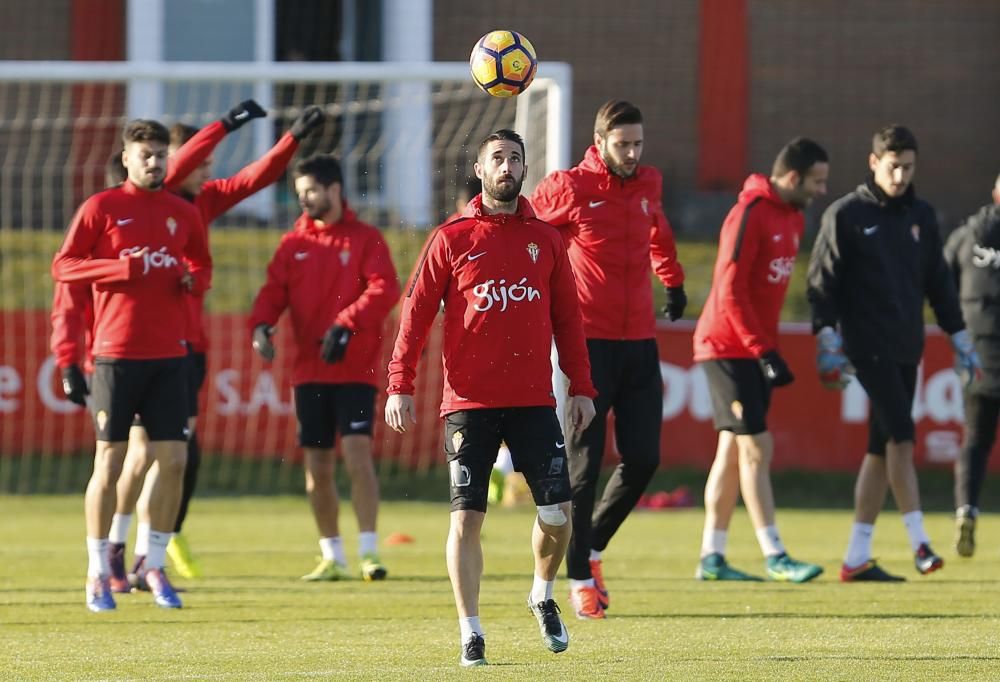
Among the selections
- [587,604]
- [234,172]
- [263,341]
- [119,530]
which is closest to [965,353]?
[587,604]

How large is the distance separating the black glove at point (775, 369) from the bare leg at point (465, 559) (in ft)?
8.98

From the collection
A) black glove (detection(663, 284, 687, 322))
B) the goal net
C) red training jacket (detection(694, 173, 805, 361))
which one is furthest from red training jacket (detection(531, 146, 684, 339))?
the goal net

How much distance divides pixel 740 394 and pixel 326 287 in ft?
7.66

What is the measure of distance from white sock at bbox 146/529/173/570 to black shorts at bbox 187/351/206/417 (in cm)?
96

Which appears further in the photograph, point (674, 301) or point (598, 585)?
point (674, 301)

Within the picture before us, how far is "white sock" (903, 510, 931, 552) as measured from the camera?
9641 mm

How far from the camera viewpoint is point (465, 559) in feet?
22.2

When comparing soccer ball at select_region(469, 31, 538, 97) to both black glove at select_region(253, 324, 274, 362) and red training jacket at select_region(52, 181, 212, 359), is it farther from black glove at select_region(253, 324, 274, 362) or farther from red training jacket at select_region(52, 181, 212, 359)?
black glove at select_region(253, 324, 274, 362)

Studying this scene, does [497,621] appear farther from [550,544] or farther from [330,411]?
[330,411]

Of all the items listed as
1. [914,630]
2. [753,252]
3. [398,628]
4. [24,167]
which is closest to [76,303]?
[398,628]

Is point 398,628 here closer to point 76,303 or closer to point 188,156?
point 76,303

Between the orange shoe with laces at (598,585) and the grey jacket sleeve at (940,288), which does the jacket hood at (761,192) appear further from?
the orange shoe with laces at (598,585)

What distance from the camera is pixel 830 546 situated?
11.7m

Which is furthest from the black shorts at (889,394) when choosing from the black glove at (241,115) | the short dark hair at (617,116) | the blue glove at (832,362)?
the black glove at (241,115)
